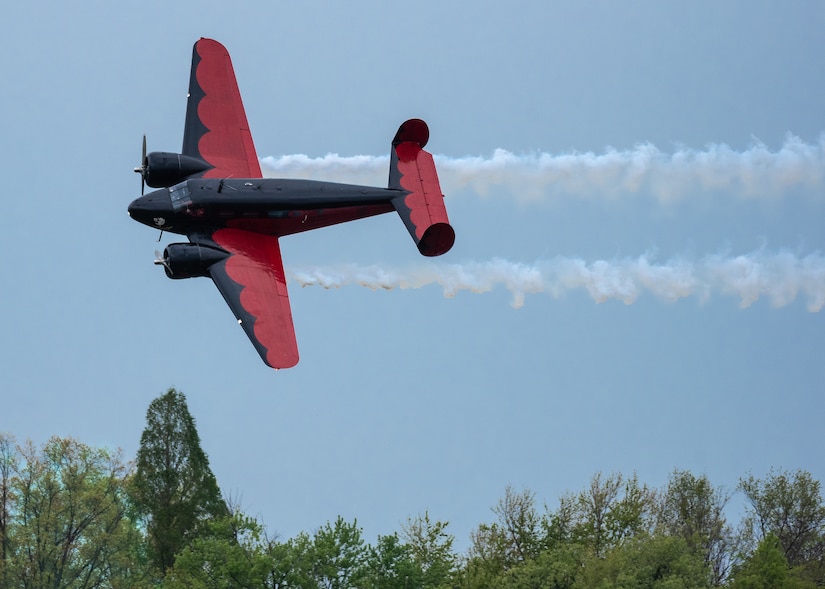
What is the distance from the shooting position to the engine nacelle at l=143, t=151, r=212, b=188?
76.3 metres

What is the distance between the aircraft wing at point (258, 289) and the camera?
72250 mm

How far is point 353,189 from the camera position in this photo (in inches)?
2987

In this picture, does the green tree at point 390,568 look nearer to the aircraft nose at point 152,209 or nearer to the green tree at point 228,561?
the green tree at point 228,561

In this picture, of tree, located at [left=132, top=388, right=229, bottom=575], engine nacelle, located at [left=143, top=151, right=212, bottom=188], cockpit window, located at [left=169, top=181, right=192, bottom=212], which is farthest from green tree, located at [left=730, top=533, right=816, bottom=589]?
engine nacelle, located at [left=143, top=151, right=212, bottom=188]

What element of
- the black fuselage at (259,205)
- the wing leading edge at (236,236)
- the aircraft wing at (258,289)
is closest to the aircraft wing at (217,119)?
the wing leading edge at (236,236)

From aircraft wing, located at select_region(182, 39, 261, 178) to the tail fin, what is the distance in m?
6.07

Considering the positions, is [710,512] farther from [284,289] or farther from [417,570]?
[284,289]

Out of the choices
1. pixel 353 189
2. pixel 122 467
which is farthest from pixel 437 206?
pixel 122 467

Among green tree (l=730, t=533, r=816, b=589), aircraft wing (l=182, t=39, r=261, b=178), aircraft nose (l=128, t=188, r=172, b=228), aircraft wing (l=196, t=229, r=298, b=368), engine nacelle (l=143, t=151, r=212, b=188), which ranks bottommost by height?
green tree (l=730, t=533, r=816, b=589)

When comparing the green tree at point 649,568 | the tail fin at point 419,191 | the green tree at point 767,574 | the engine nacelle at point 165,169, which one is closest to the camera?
the tail fin at point 419,191

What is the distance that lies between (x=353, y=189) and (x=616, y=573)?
19.0 meters

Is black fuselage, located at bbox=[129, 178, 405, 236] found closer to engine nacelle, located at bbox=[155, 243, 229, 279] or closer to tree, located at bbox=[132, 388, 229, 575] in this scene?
engine nacelle, located at bbox=[155, 243, 229, 279]

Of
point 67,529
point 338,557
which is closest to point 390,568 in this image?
point 338,557

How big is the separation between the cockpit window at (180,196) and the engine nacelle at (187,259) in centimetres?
155
